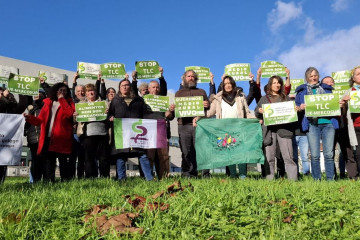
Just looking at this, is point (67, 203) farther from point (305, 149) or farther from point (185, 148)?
point (305, 149)

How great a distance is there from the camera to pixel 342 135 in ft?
24.7

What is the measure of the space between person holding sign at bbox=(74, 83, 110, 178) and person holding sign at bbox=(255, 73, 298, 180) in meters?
3.32

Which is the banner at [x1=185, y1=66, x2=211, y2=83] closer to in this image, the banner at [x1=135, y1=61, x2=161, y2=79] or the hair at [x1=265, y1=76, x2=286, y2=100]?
the banner at [x1=135, y1=61, x2=161, y2=79]

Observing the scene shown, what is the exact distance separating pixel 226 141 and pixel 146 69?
296cm

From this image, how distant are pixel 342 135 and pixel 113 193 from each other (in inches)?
213

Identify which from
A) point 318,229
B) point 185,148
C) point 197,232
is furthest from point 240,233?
point 185,148

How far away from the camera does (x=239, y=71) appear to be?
9.08m

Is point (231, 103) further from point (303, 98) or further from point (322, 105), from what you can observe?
point (322, 105)

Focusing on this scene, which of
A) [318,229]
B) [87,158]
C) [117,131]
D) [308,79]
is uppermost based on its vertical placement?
[308,79]

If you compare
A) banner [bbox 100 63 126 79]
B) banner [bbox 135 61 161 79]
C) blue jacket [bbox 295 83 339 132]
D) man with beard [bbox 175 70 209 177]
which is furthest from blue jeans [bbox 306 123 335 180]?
banner [bbox 100 63 126 79]

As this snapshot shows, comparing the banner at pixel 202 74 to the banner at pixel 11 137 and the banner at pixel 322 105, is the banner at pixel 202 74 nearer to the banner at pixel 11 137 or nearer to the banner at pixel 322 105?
the banner at pixel 322 105

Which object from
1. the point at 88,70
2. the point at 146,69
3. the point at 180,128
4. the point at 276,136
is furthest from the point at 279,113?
the point at 88,70

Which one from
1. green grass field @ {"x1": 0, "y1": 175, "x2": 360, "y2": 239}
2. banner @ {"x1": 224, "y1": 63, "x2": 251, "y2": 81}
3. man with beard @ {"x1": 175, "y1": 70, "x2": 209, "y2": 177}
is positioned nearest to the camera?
green grass field @ {"x1": 0, "y1": 175, "x2": 360, "y2": 239}

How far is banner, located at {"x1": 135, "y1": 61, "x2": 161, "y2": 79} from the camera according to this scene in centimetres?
898
